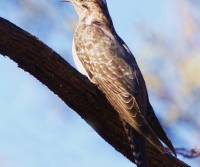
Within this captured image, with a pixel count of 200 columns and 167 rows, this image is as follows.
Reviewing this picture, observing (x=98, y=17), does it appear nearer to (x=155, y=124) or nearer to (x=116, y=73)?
(x=116, y=73)

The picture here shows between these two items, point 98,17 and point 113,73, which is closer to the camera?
point 113,73

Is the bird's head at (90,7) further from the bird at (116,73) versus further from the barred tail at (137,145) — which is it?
the barred tail at (137,145)

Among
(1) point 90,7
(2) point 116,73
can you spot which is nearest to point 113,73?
(2) point 116,73

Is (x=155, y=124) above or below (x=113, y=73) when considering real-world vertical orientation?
below

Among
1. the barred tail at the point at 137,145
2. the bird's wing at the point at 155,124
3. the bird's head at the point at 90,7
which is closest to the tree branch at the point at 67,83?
the barred tail at the point at 137,145

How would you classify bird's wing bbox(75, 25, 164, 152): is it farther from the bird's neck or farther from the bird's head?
the bird's head

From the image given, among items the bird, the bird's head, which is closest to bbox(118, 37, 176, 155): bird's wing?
the bird

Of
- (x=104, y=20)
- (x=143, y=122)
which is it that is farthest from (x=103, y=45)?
(x=143, y=122)
